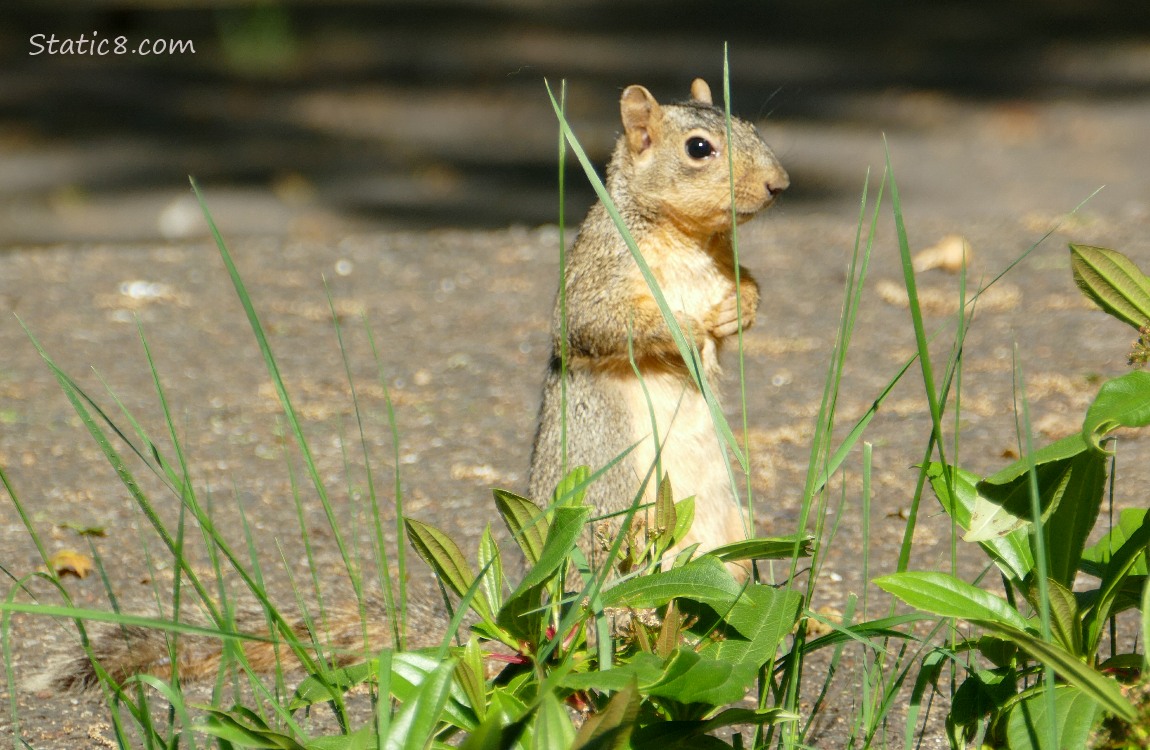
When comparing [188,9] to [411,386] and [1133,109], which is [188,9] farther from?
[411,386]

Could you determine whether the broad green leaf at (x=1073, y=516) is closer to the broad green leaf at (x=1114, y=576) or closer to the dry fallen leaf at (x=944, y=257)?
the broad green leaf at (x=1114, y=576)

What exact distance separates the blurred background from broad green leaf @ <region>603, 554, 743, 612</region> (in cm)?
425

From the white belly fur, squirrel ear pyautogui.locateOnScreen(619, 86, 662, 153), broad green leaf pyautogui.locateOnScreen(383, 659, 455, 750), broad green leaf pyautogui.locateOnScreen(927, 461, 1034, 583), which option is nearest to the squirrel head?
squirrel ear pyautogui.locateOnScreen(619, 86, 662, 153)

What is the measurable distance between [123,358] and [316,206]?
7.16 feet

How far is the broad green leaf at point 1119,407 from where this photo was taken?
47.8 inches

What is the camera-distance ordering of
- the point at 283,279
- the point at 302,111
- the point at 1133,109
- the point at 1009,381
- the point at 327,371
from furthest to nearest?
the point at 302,111 < the point at 1133,109 < the point at 283,279 < the point at 327,371 < the point at 1009,381

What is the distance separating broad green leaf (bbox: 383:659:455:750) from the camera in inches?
48.3

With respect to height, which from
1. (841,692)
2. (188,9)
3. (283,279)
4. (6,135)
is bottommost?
(841,692)

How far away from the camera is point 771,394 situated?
3600 millimetres

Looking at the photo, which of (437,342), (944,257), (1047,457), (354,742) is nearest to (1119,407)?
(1047,457)

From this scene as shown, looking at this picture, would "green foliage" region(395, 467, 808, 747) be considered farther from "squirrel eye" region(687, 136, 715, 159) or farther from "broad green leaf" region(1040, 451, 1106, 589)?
"squirrel eye" region(687, 136, 715, 159)

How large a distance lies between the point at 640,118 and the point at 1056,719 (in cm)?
151

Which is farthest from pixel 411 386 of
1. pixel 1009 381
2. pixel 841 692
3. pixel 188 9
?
pixel 188 9

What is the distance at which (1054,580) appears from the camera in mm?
1354
